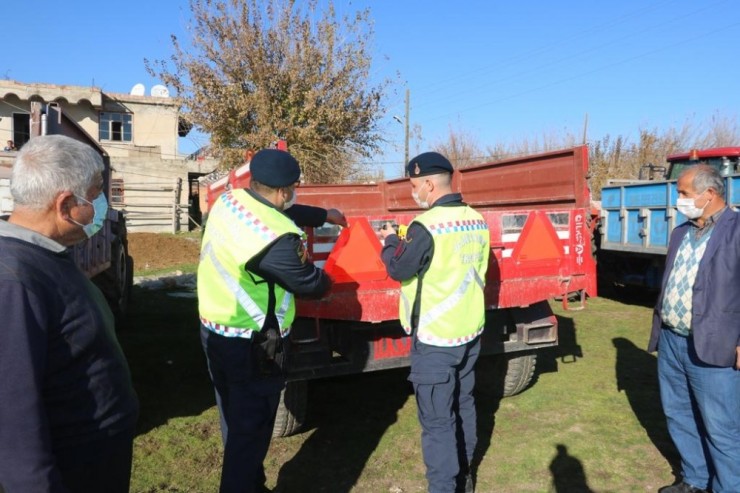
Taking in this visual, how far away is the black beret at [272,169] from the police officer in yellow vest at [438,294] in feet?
2.17

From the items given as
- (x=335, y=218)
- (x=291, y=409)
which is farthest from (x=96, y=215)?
(x=291, y=409)

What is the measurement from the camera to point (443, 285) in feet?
9.52

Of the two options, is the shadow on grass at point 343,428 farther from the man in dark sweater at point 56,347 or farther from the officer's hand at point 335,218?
the man in dark sweater at point 56,347

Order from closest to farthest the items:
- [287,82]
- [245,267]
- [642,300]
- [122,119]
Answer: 1. [245,267]
2. [642,300]
3. [287,82]
4. [122,119]

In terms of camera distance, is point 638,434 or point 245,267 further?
point 638,434

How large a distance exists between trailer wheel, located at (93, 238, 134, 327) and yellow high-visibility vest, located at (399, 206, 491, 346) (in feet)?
15.8

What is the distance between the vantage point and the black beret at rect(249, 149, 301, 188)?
2.66 m

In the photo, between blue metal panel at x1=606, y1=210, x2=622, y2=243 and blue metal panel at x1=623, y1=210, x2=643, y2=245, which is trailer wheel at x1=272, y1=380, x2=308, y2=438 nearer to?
blue metal panel at x1=623, y1=210, x2=643, y2=245

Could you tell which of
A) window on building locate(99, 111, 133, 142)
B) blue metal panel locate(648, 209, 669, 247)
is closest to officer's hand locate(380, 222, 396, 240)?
blue metal panel locate(648, 209, 669, 247)

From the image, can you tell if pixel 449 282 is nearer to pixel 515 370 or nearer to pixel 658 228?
pixel 515 370

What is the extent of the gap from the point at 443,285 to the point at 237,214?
107 centimetres

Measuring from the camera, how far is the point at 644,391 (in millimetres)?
4941

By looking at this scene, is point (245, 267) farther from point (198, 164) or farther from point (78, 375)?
point (198, 164)

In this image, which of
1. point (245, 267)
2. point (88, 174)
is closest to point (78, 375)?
point (88, 174)
